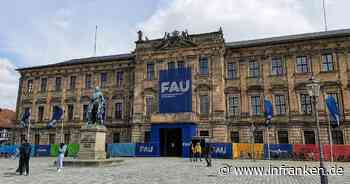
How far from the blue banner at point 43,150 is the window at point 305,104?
3166cm

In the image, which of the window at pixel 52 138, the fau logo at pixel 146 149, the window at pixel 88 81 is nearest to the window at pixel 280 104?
the fau logo at pixel 146 149

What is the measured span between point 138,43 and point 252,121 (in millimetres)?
18099

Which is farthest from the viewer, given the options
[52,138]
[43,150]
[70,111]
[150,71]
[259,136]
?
[70,111]

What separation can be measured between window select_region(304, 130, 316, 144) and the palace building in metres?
0.10

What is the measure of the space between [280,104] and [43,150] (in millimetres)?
30468

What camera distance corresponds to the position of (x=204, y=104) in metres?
35.1

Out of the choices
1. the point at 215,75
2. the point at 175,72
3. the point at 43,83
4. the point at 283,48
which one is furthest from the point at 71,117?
the point at 283,48

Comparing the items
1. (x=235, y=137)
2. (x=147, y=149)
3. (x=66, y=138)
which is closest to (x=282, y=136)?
(x=235, y=137)

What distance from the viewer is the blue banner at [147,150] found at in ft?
109

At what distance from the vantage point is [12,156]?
34344 mm

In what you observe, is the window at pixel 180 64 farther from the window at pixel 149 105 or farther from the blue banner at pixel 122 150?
the blue banner at pixel 122 150

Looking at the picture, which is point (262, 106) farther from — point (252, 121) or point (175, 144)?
point (175, 144)

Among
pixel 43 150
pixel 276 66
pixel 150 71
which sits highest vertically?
pixel 150 71

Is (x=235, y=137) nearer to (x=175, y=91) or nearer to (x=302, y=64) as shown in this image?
(x=175, y=91)
